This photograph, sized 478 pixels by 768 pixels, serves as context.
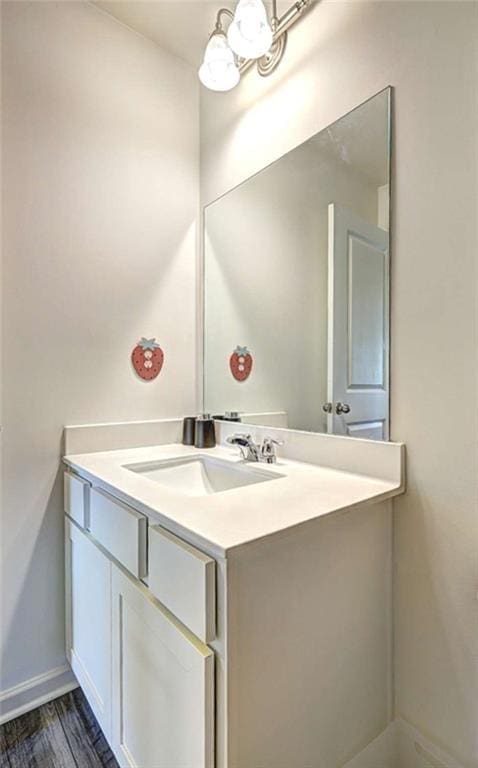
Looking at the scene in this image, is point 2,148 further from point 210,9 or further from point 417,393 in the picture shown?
point 417,393

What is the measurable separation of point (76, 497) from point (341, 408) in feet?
2.95

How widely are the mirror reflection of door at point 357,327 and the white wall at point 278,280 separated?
0.04 metres

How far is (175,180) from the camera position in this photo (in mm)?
1716

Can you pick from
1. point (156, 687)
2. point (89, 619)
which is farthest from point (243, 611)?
point (89, 619)

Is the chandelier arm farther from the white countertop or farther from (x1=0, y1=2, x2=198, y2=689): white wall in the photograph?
the white countertop

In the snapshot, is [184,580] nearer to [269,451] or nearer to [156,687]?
[156,687]

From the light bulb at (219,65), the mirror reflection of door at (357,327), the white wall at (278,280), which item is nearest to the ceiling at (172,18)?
the light bulb at (219,65)

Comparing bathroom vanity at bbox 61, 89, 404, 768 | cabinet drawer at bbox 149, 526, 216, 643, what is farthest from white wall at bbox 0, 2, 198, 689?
cabinet drawer at bbox 149, 526, 216, 643

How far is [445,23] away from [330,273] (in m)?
0.64

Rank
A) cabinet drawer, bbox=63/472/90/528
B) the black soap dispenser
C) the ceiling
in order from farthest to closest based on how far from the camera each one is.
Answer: the black soap dispenser
the ceiling
cabinet drawer, bbox=63/472/90/528

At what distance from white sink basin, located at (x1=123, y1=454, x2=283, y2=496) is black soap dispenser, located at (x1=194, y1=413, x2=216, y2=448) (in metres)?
0.13

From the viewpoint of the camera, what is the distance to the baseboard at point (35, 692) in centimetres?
127

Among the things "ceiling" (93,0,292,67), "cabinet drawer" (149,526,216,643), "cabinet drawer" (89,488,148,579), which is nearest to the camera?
"cabinet drawer" (149,526,216,643)

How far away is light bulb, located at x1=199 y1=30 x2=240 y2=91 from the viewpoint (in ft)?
4.46
